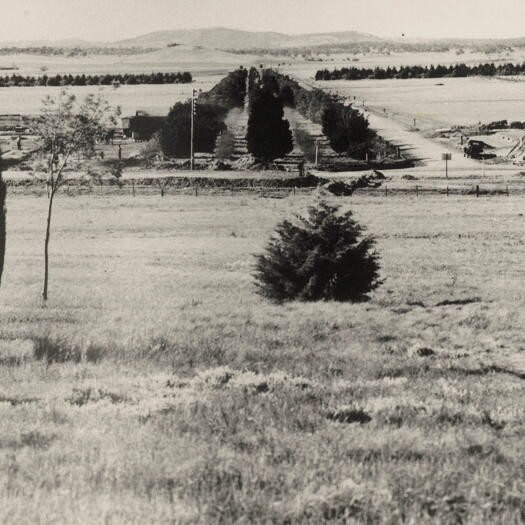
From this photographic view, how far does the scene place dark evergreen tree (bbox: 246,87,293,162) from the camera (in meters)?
54.6

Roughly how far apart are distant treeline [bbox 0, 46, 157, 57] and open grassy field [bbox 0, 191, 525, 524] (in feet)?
225

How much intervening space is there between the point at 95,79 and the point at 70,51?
2210 centimetres

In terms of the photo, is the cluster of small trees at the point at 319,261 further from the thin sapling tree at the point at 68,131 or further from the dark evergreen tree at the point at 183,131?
the dark evergreen tree at the point at 183,131

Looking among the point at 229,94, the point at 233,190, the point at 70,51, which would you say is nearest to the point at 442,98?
the point at 229,94

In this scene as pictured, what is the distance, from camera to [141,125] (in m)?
66.3

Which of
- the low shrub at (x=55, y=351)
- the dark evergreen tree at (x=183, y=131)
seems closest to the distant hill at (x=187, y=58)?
the dark evergreen tree at (x=183, y=131)

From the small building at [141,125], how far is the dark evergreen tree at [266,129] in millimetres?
12567

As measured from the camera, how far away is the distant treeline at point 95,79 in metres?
69.6

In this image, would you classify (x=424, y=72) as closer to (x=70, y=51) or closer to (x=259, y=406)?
(x=70, y=51)

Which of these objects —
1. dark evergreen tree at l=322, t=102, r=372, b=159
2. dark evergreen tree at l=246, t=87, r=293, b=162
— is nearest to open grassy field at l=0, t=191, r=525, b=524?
dark evergreen tree at l=246, t=87, r=293, b=162

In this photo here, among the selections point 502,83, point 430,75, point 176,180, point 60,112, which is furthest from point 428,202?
point 430,75

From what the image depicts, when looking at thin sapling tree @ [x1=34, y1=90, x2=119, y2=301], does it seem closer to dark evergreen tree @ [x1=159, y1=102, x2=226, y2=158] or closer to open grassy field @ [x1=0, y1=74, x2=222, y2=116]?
open grassy field @ [x1=0, y1=74, x2=222, y2=116]

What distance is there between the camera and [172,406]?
7.61m

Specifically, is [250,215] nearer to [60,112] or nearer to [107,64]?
[60,112]
